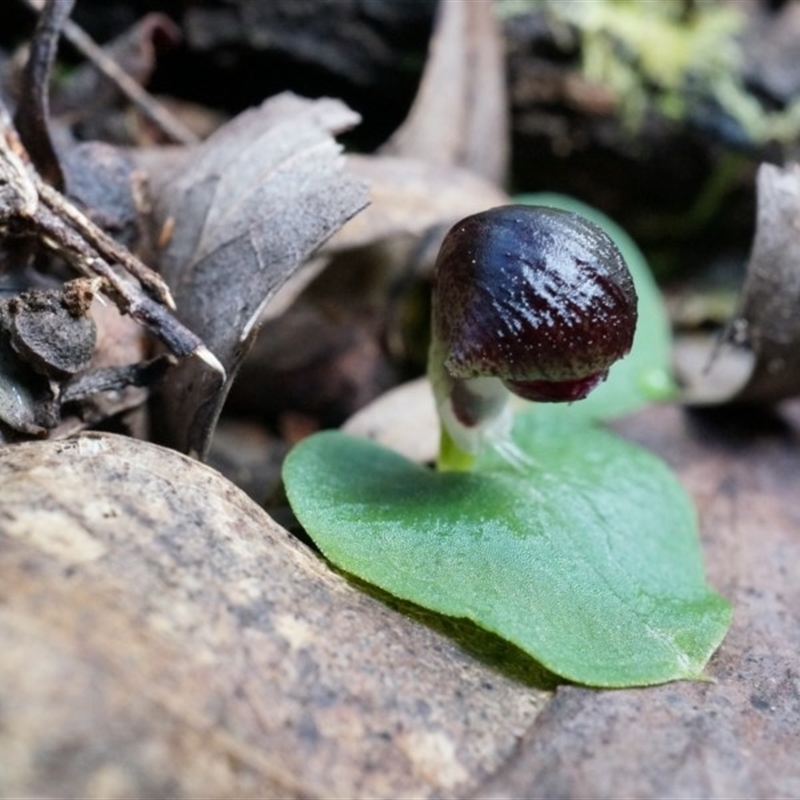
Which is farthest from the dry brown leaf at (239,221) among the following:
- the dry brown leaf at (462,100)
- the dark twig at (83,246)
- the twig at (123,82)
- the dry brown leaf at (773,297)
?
the dry brown leaf at (773,297)

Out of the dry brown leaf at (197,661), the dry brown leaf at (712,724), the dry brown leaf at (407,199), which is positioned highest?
the dry brown leaf at (407,199)

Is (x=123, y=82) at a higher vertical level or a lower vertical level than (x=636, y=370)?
higher

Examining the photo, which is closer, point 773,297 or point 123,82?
point 773,297

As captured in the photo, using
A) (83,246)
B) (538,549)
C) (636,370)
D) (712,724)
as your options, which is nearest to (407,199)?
(636,370)

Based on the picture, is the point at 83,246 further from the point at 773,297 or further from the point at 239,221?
the point at 773,297

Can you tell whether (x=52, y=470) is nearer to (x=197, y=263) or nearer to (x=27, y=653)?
(x=27, y=653)

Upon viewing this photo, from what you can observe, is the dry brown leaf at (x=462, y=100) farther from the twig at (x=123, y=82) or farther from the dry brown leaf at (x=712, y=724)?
the dry brown leaf at (x=712, y=724)

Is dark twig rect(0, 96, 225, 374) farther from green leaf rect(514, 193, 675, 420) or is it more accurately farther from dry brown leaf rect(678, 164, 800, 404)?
dry brown leaf rect(678, 164, 800, 404)
